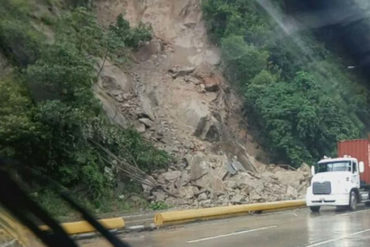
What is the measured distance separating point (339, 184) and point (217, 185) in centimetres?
606

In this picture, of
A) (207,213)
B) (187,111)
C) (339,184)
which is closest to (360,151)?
(339,184)

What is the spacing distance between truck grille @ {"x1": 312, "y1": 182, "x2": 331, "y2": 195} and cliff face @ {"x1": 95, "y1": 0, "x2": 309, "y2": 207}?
13.1 feet

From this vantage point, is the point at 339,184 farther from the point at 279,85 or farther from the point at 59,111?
the point at 279,85

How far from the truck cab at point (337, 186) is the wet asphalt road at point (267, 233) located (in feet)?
8.20

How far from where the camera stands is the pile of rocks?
26.5 m

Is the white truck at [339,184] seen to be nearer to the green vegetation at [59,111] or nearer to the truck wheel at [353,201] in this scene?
the truck wheel at [353,201]

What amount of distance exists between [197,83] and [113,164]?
10.4m

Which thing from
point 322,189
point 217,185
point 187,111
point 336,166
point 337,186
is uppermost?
point 187,111

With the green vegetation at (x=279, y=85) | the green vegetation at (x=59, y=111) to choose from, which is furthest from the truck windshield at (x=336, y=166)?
the green vegetation at (x=279, y=85)

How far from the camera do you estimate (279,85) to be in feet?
123

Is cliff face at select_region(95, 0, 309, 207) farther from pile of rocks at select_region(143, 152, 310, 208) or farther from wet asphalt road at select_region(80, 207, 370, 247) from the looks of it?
wet asphalt road at select_region(80, 207, 370, 247)

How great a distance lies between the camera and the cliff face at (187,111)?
28.1 meters

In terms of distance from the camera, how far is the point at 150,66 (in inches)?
1388

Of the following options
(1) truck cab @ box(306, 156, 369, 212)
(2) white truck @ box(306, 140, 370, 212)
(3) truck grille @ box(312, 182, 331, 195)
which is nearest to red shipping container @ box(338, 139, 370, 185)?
(2) white truck @ box(306, 140, 370, 212)
